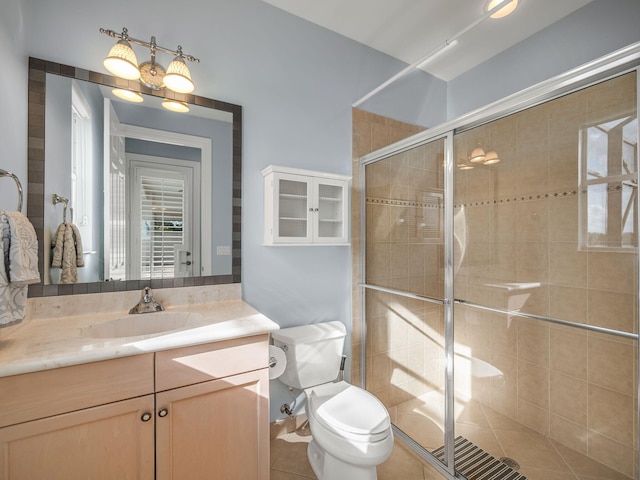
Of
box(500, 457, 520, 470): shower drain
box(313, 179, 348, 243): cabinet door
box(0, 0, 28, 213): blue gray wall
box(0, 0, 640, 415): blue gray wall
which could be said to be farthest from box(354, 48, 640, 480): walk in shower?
box(0, 0, 28, 213): blue gray wall

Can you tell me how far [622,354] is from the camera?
143cm

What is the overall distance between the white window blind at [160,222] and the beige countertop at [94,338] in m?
0.25

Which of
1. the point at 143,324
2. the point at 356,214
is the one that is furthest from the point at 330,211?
the point at 143,324

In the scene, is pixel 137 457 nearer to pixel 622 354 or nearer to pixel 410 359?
pixel 410 359

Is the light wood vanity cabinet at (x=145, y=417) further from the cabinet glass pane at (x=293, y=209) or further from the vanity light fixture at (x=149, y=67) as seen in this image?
the vanity light fixture at (x=149, y=67)

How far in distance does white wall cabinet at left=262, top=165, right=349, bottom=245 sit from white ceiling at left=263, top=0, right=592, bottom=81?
110 cm

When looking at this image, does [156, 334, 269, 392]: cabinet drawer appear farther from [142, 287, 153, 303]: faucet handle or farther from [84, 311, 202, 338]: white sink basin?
[142, 287, 153, 303]: faucet handle

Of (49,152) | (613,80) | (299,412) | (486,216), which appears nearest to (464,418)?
(299,412)

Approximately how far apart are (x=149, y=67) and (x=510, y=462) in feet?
9.20

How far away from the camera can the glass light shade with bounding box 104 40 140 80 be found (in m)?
1.40

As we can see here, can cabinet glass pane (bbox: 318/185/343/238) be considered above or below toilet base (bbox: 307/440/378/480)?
above

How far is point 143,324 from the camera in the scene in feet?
4.77

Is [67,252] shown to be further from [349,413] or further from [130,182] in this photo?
[349,413]

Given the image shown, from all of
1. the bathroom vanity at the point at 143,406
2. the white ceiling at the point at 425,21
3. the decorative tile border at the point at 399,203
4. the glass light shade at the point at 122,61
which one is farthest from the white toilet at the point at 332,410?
the white ceiling at the point at 425,21
